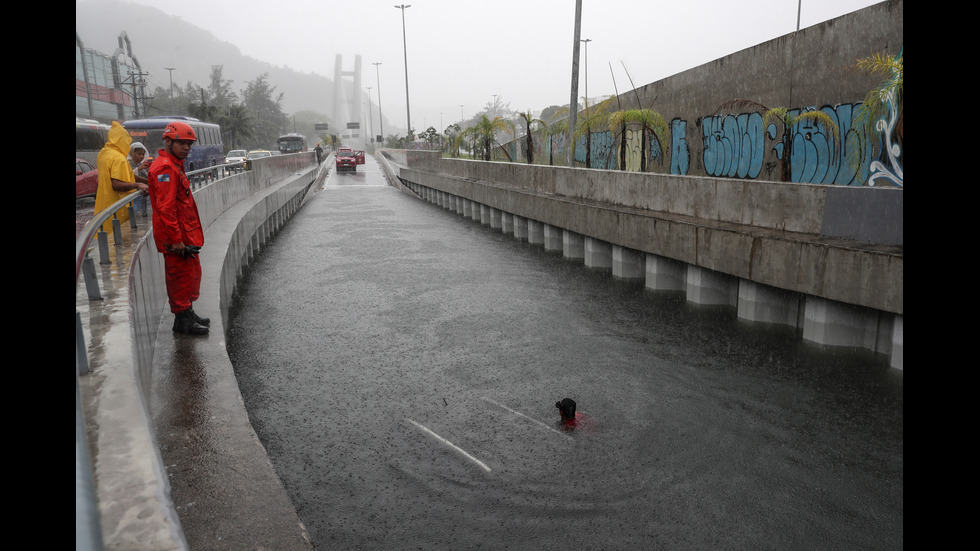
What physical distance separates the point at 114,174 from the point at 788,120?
11.8 m

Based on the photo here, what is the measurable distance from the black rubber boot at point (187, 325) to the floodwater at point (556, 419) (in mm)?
972

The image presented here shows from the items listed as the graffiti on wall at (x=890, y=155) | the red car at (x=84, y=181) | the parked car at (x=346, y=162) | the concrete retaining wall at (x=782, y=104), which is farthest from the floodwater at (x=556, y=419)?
the parked car at (x=346, y=162)

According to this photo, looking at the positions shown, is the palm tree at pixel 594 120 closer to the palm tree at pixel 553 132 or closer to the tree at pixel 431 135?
the palm tree at pixel 553 132

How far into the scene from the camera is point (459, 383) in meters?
7.69

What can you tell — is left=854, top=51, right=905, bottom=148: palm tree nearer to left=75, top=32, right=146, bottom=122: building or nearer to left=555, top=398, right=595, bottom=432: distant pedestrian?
left=555, top=398, right=595, bottom=432: distant pedestrian

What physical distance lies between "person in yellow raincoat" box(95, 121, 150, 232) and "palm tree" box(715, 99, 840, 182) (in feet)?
36.8

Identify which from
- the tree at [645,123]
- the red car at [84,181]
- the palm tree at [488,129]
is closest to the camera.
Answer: the tree at [645,123]

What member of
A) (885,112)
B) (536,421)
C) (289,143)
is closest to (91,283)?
(536,421)

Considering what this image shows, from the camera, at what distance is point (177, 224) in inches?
237

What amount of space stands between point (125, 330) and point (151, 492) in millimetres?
2202

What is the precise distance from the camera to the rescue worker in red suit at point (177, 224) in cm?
596

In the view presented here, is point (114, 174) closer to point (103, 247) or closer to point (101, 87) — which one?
point (103, 247)
